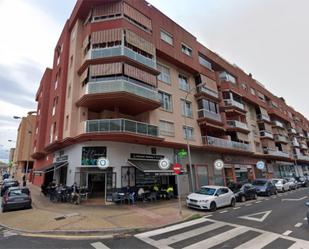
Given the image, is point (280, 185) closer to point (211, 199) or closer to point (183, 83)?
point (183, 83)

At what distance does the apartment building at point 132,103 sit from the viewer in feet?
58.4

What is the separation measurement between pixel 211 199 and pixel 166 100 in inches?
492

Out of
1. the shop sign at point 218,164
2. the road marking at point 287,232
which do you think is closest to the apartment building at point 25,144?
the shop sign at point 218,164

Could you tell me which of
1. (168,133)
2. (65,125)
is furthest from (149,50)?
(65,125)

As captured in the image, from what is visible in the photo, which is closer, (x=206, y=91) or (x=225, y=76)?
(x=206, y=91)

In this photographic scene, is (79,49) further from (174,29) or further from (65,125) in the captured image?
(174,29)

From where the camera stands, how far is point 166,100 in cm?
2345

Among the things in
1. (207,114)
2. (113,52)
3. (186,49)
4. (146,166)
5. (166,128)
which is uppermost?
(186,49)

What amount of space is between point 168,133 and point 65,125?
10468mm

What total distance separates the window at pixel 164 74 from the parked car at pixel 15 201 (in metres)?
16.8

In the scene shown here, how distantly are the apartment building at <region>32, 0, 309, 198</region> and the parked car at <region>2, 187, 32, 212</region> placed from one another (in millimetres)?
4189

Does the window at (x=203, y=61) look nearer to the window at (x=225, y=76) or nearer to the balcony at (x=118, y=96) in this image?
the window at (x=225, y=76)

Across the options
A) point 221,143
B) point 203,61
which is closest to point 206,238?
point 221,143

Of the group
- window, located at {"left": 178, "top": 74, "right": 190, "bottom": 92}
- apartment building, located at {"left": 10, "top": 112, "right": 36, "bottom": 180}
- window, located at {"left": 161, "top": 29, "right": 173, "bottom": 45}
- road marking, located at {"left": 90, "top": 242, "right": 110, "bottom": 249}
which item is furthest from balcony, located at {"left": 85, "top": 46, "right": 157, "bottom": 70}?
apartment building, located at {"left": 10, "top": 112, "right": 36, "bottom": 180}
